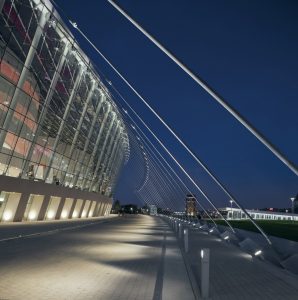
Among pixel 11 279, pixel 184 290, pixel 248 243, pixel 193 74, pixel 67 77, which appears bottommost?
pixel 11 279

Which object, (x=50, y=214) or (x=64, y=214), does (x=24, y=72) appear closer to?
(x=50, y=214)

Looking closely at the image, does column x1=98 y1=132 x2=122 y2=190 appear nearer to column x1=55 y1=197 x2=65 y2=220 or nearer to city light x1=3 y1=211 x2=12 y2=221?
column x1=55 y1=197 x2=65 y2=220

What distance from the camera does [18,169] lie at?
33.2 meters

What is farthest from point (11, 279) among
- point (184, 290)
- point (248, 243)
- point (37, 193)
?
point (37, 193)

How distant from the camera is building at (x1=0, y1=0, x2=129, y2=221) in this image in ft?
96.6

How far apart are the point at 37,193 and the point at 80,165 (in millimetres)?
14702

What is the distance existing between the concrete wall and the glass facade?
3.07 feet

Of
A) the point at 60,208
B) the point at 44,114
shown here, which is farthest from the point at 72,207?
the point at 44,114

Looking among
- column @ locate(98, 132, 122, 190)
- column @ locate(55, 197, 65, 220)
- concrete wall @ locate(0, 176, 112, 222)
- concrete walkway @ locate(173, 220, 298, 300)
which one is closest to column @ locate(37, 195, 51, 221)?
concrete wall @ locate(0, 176, 112, 222)

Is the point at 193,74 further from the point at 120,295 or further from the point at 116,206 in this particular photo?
the point at 116,206

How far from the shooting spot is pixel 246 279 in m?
10.6

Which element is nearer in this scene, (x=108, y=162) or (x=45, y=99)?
(x=45, y=99)

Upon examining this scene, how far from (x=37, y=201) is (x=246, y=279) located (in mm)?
30339

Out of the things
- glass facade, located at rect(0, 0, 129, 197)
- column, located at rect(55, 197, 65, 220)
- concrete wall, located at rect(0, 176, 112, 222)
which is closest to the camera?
glass facade, located at rect(0, 0, 129, 197)
